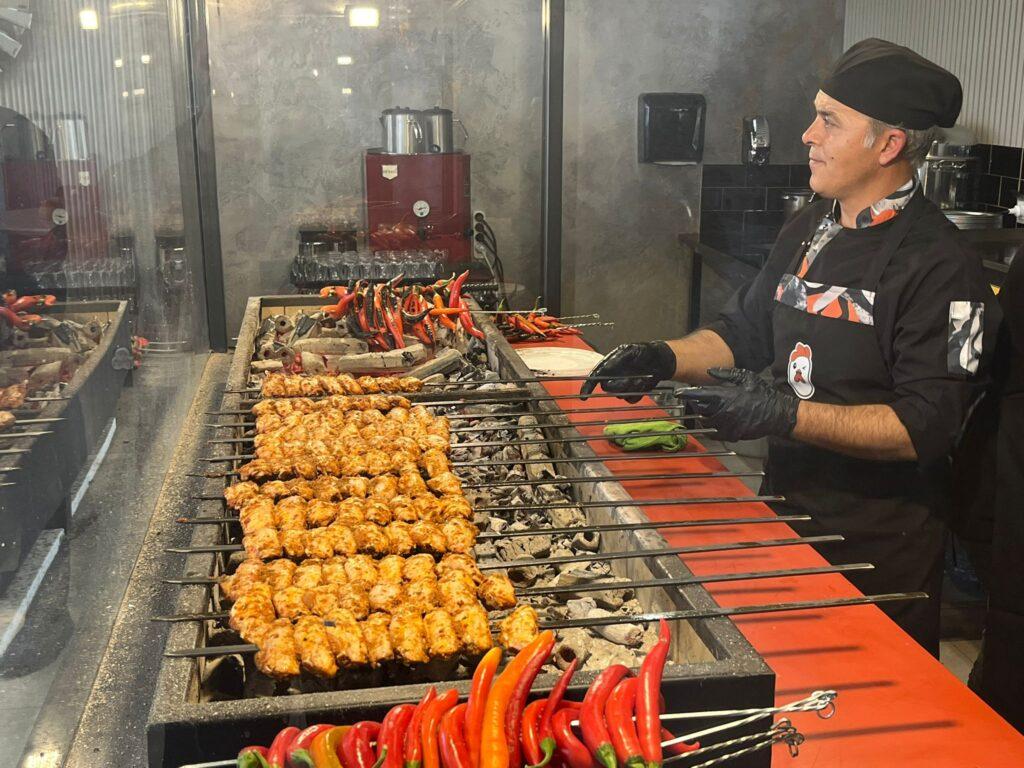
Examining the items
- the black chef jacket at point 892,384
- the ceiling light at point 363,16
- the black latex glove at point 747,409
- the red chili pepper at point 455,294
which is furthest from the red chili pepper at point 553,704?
the ceiling light at point 363,16

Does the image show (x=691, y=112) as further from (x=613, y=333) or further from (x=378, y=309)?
(x=378, y=309)

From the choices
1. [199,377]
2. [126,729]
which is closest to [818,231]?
[126,729]

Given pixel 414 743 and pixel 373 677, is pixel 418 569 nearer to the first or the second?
pixel 373 677

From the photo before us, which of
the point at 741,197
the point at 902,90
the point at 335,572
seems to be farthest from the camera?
the point at 741,197

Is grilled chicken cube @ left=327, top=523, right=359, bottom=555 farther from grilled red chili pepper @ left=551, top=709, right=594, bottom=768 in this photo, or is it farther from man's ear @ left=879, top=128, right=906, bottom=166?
man's ear @ left=879, top=128, right=906, bottom=166

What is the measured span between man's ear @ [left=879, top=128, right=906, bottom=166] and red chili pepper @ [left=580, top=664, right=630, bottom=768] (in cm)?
189

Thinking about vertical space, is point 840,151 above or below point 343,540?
above

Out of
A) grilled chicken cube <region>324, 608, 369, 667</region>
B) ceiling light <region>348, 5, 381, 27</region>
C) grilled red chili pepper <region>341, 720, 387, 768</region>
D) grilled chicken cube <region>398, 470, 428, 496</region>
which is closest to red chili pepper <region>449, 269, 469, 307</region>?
ceiling light <region>348, 5, 381, 27</region>

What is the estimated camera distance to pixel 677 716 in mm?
1633

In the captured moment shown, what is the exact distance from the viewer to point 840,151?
2.95m

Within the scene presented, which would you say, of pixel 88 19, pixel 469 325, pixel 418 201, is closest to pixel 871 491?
pixel 469 325

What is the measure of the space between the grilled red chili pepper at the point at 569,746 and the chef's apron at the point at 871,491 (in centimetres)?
161

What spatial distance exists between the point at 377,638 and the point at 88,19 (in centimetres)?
185

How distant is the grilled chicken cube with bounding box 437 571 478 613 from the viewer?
2.05 metres
